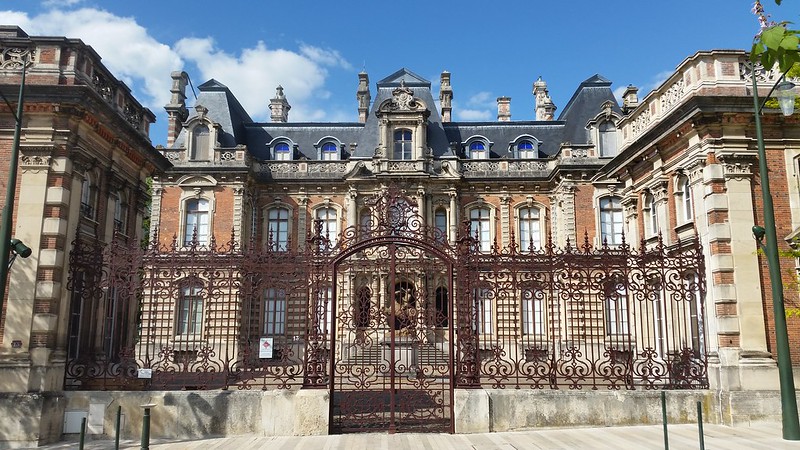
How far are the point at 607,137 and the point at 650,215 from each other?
13300 millimetres

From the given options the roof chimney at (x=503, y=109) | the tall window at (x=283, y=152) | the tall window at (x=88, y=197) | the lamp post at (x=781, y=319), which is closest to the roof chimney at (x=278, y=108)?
the tall window at (x=283, y=152)

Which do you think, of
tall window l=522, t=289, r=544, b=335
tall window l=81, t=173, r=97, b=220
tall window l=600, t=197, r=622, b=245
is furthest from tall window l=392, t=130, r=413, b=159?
tall window l=81, t=173, r=97, b=220

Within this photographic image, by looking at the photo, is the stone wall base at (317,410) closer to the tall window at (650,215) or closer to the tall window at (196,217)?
the tall window at (650,215)

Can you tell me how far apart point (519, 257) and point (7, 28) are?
11.3 metres

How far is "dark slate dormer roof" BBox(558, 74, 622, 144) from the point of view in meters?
28.1

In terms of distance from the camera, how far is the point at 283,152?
2936 centimetres

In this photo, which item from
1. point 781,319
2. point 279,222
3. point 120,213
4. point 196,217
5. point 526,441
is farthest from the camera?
point 279,222

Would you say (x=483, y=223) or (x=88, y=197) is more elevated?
(x=483, y=223)

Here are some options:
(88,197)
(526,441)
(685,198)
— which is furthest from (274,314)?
(685,198)

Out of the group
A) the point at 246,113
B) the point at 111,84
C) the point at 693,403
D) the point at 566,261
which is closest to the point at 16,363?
the point at 111,84

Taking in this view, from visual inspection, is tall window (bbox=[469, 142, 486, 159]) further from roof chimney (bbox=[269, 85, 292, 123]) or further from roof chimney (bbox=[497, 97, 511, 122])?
roof chimney (bbox=[269, 85, 292, 123])

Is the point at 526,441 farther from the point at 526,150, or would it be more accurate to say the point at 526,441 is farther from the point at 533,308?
the point at 526,150

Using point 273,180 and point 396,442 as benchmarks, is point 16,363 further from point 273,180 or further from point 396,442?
point 273,180

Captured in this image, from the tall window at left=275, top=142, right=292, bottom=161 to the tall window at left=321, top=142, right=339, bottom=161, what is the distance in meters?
1.78
